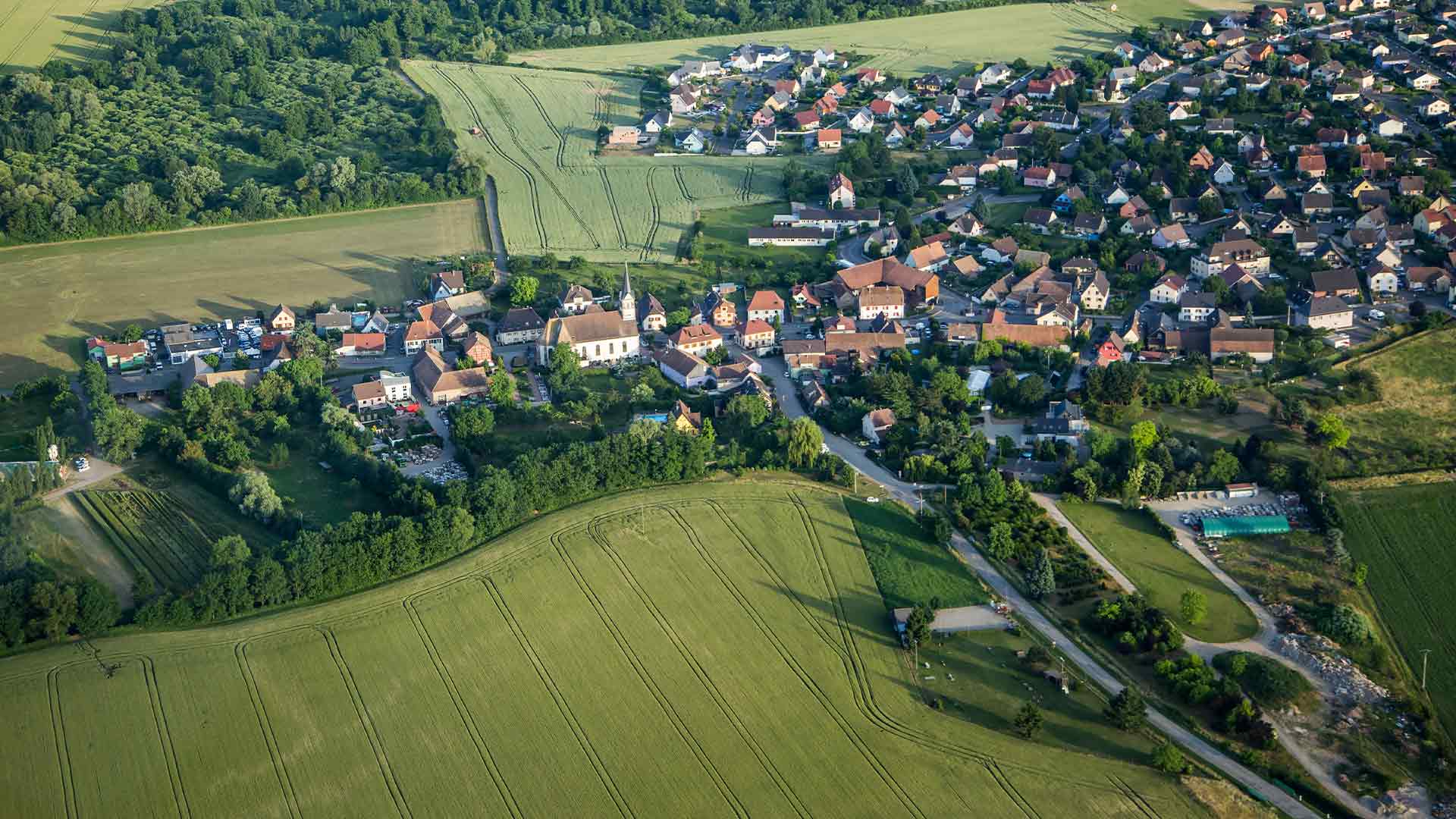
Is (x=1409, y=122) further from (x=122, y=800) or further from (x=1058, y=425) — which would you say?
(x=122, y=800)

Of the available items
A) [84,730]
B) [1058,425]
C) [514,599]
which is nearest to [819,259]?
[1058,425]

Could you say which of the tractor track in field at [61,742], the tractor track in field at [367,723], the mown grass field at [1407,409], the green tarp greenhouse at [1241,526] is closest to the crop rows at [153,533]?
the tractor track in field at [61,742]

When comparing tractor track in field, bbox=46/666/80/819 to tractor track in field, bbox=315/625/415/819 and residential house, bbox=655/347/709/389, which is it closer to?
tractor track in field, bbox=315/625/415/819

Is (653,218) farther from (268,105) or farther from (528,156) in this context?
(268,105)

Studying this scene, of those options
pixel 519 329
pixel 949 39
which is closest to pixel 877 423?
pixel 519 329

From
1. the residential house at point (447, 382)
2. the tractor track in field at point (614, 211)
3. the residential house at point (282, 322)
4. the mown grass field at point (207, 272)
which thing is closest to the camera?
the residential house at point (447, 382)

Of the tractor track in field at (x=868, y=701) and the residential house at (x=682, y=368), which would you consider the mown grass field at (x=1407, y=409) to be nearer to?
the tractor track in field at (x=868, y=701)
